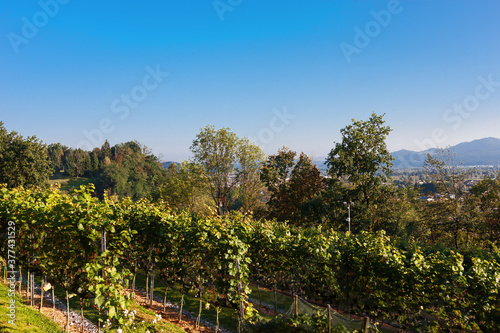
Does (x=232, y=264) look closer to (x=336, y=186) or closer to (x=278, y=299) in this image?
(x=278, y=299)

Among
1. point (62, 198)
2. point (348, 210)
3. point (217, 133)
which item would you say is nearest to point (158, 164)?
point (217, 133)

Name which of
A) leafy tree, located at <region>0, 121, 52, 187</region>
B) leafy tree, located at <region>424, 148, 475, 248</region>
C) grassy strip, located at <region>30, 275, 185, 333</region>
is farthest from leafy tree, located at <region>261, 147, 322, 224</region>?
leafy tree, located at <region>0, 121, 52, 187</region>

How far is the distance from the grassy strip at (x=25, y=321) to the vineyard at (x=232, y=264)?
3.04 feet

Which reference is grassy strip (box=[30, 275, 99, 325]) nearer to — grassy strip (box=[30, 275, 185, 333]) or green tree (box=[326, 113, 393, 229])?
grassy strip (box=[30, 275, 185, 333])

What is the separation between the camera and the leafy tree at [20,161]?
30766mm

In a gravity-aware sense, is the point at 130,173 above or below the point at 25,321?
above

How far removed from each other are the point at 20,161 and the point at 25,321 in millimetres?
32539

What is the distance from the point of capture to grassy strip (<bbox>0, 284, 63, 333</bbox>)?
589 cm

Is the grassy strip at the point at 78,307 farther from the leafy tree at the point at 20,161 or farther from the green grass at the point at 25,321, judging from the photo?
the leafy tree at the point at 20,161

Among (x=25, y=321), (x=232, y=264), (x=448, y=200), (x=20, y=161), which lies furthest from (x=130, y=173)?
(x=232, y=264)

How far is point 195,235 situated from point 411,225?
26.3 m

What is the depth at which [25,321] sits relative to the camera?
253 inches

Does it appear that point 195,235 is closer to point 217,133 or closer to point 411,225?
point 217,133

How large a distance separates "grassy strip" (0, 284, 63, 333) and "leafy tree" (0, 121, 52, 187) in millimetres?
29301
